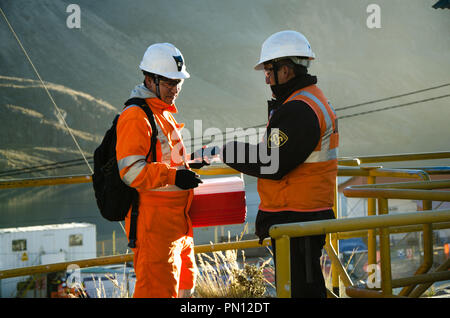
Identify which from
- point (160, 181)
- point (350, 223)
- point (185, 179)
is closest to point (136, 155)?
point (160, 181)

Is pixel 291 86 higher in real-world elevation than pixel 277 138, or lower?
higher

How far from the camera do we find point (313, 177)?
231 cm

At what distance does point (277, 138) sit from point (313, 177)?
10.3 inches

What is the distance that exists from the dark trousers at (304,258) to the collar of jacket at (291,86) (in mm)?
584

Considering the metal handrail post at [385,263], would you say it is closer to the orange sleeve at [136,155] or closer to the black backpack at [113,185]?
the orange sleeve at [136,155]

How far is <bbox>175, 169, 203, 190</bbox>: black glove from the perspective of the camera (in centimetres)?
239

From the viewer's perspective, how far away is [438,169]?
143 inches

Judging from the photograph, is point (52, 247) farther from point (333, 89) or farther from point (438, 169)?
point (333, 89)

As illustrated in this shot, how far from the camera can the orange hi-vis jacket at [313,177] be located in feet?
7.54

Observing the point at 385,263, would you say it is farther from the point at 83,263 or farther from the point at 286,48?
the point at 83,263

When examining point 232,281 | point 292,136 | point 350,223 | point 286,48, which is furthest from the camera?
point 232,281

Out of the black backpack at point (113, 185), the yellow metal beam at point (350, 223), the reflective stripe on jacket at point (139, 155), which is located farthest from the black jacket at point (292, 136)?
the yellow metal beam at point (350, 223)

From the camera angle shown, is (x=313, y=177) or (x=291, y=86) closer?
(x=313, y=177)
